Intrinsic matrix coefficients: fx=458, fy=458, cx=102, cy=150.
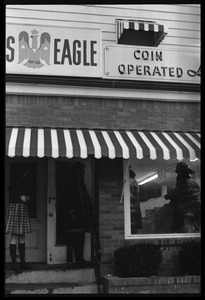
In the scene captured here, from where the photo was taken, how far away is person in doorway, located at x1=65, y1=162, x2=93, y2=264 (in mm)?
8102

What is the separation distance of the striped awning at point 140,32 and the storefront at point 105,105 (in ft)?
0.06

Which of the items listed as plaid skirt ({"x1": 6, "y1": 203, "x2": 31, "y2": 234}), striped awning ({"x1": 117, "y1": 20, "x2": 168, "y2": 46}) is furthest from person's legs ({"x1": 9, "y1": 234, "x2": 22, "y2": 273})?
striped awning ({"x1": 117, "y1": 20, "x2": 168, "y2": 46})

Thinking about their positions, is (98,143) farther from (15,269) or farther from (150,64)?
(15,269)

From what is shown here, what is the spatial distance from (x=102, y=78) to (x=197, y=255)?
3577mm

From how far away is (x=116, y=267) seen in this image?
7.94 metres

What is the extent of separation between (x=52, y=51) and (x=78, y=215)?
3.01 metres

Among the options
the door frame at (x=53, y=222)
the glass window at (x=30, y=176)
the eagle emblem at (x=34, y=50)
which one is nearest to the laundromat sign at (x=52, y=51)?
the eagle emblem at (x=34, y=50)

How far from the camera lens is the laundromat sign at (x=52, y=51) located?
8250 mm

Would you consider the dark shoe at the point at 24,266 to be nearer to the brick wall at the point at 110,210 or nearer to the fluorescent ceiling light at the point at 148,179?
the brick wall at the point at 110,210

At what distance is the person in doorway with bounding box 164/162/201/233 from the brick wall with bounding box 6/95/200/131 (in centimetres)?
99

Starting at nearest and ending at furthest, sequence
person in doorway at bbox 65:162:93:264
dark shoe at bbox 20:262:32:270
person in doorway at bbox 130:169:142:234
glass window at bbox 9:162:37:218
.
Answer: dark shoe at bbox 20:262:32:270 < person in doorway at bbox 65:162:93:264 < person in doorway at bbox 130:169:142:234 < glass window at bbox 9:162:37:218

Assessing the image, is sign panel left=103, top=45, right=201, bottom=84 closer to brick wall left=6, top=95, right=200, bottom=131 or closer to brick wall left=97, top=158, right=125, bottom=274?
brick wall left=6, top=95, right=200, bottom=131

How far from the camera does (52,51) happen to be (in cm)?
834

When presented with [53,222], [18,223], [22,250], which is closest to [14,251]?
[22,250]
